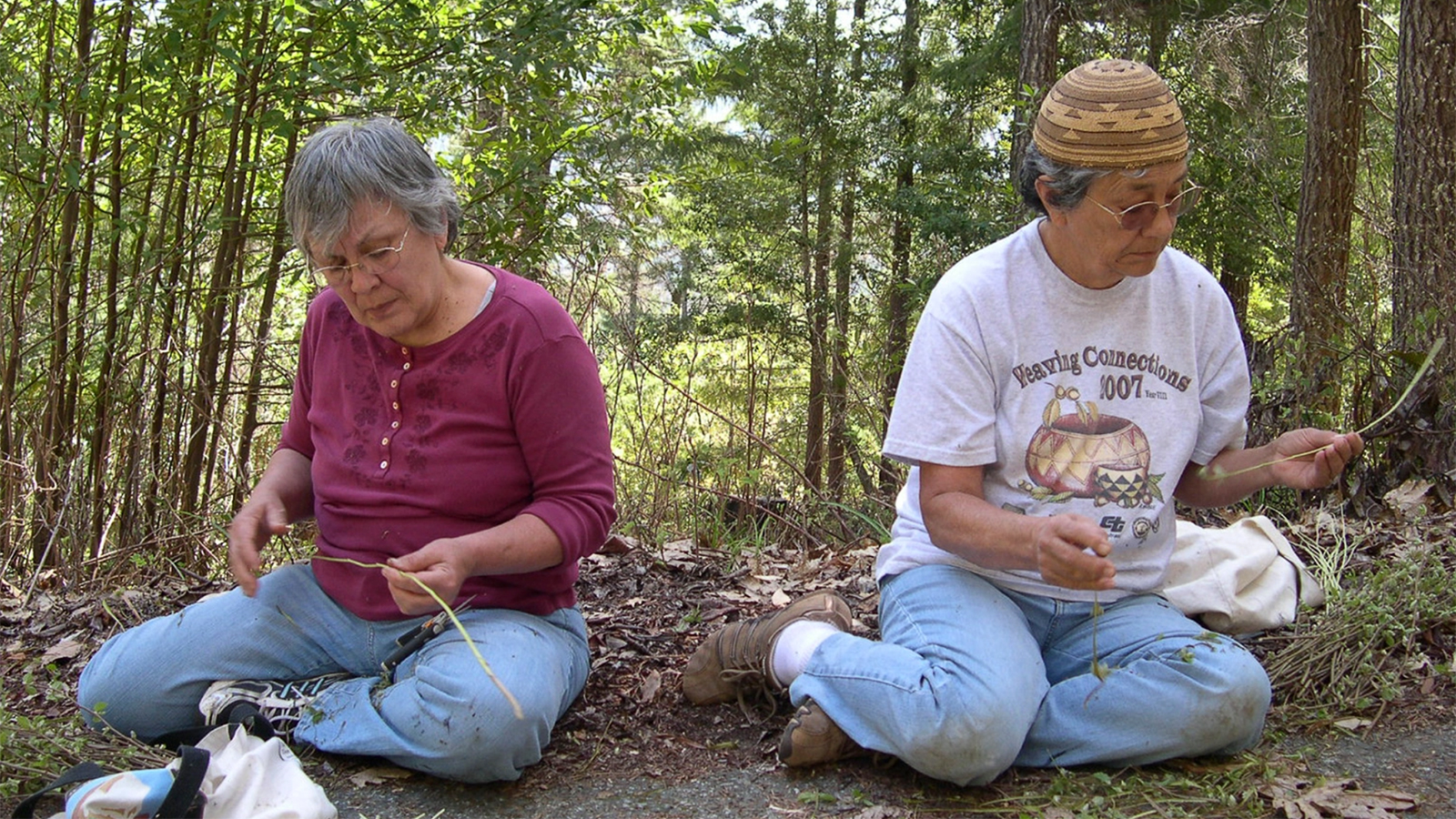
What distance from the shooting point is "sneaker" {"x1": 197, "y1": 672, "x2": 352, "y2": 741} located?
2656 mm

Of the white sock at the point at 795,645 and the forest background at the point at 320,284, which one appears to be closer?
the white sock at the point at 795,645

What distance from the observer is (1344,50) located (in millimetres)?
8781

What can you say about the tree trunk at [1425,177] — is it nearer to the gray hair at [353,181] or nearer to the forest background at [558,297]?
the forest background at [558,297]

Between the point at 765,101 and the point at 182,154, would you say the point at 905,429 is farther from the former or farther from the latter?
the point at 765,101

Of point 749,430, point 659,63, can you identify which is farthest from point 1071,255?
point 659,63

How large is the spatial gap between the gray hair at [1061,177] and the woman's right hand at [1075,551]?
2.36 feet

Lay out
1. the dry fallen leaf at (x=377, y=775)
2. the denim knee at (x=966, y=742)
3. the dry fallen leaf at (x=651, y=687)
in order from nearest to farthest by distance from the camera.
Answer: the denim knee at (x=966, y=742)
the dry fallen leaf at (x=377, y=775)
the dry fallen leaf at (x=651, y=687)

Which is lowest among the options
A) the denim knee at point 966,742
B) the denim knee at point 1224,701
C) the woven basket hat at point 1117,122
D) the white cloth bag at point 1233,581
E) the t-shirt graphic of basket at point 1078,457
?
the denim knee at point 966,742

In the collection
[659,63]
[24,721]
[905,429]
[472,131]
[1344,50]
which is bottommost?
[24,721]

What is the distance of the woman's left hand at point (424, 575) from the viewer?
Result: 2266 mm

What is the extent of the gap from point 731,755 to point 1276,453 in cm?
140

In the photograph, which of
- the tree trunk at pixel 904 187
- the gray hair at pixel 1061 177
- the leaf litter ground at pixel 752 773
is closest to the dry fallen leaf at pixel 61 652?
the leaf litter ground at pixel 752 773

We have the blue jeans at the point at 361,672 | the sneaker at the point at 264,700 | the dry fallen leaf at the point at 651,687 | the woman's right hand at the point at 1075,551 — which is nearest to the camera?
the woman's right hand at the point at 1075,551

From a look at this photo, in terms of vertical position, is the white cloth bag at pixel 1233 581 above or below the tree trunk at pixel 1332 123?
below
